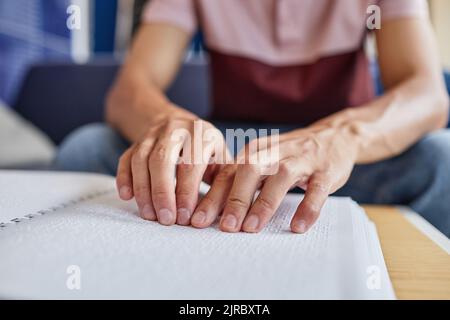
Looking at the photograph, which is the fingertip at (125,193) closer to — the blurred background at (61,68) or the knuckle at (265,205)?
the knuckle at (265,205)

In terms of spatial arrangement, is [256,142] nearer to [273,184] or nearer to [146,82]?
[273,184]

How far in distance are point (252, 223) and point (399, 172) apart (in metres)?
0.33

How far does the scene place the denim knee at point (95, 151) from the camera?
0.77m

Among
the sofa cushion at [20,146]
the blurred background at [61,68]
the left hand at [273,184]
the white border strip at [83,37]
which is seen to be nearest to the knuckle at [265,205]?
the left hand at [273,184]

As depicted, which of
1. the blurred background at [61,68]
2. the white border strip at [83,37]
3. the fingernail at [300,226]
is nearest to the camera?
the fingernail at [300,226]

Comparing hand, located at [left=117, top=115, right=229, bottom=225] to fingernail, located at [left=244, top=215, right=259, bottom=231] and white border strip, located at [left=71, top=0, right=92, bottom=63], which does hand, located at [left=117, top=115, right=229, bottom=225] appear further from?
white border strip, located at [left=71, top=0, right=92, bottom=63]

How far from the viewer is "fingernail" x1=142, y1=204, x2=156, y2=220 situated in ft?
1.47

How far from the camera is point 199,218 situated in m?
0.42

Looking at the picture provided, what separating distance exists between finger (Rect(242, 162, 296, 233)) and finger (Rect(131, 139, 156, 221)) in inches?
3.8

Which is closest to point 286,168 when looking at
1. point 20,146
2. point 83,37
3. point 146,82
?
point 146,82

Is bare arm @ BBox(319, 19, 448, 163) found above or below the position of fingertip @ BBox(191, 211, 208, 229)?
above

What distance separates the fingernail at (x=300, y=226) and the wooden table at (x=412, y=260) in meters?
0.07

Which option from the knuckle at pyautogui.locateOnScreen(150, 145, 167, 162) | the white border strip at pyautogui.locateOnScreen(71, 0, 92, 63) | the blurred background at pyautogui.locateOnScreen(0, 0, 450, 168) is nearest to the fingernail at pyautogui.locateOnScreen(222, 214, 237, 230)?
the knuckle at pyautogui.locateOnScreen(150, 145, 167, 162)
